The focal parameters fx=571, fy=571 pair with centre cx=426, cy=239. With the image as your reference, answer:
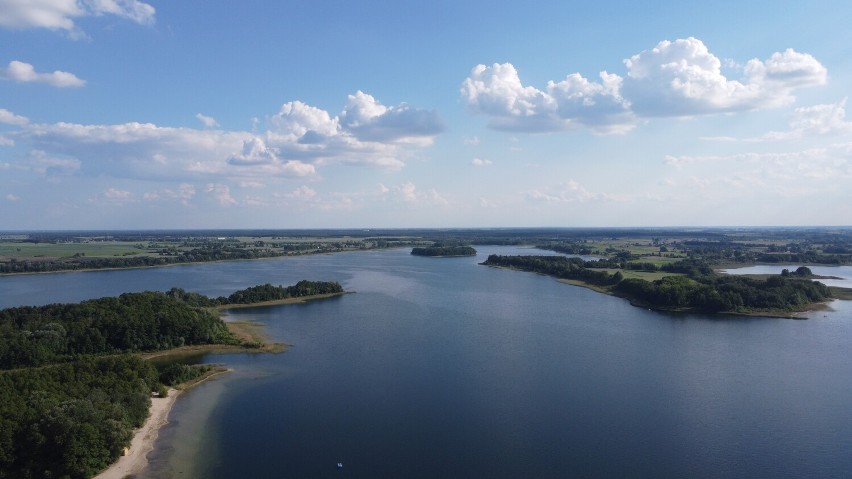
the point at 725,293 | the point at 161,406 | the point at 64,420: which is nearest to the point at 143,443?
the point at 64,420

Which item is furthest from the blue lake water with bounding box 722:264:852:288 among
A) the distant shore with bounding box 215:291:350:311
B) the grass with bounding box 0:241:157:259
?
the grass with bounding box 0:241:157:259

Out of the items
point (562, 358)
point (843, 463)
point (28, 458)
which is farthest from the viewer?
point (562, 358)

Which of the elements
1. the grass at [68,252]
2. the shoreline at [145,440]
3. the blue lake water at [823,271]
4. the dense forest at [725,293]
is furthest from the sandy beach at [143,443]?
the grass at [68,252]

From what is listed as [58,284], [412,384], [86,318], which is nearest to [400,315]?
[412,384]

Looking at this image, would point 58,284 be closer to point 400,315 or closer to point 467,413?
point 400,315

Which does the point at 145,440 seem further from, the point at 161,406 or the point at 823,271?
the point at 823,271

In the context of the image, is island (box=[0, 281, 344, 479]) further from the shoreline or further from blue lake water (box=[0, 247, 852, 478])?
blue lake water (box=[0, 247, 852, 478])
